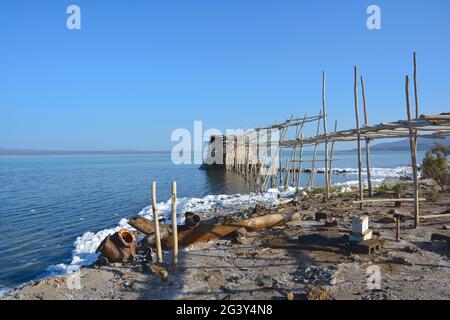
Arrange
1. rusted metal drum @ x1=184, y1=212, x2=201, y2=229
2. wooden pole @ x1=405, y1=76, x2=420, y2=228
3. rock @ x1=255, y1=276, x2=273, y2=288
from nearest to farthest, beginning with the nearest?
rock @ x1=255, y1=276, x2=273, y2=288
wooden pole @ x1=405, y1=76, x2=420, y2=228
rusted metal drum @ x1=184, y1=212, x2=201, y2=229

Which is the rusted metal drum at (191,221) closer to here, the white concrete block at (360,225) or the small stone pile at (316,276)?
the small stone pile at (316,276)

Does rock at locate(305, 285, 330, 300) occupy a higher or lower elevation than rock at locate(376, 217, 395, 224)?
lower

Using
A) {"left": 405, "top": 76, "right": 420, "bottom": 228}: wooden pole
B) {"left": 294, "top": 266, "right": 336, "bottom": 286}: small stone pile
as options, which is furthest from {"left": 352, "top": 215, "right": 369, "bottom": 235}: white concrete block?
{"left": 405, "top": 76, "right": 420, "bottom": 228}: wooden pole

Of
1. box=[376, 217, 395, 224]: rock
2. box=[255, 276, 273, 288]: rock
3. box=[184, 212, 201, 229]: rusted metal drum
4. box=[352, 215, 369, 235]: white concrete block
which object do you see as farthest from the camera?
box=[376, 217, 395, 224]: rock

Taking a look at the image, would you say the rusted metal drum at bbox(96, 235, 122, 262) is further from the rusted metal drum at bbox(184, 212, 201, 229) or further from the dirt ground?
the rusted metal drum at bbox(184, 212, 201, 229)

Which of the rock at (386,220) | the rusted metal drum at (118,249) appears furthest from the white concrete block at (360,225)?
the rusted metal drum at (118,249)

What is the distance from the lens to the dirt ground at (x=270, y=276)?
22.9 ft

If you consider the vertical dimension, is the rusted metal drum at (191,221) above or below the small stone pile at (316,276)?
above

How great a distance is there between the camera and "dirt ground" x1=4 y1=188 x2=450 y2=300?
6.97 m

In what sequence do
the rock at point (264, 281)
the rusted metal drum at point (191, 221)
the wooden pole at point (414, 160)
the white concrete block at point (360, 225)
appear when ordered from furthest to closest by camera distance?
the rusted metal drum at point (191, 221), the wooden pole at point (414, 160), the white concrete block at point (360, 225), the rock at point (264, 281)

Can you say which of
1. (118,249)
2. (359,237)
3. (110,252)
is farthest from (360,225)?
(110,252)

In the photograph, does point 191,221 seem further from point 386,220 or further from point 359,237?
point 386,220

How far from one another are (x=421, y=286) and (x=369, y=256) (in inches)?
75.7

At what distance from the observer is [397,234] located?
10227 mm
